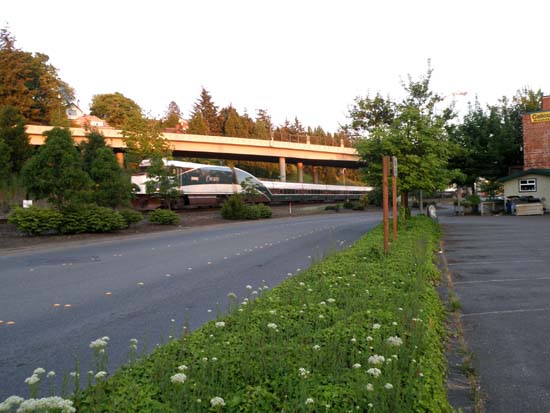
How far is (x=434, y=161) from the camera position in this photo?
17422mm

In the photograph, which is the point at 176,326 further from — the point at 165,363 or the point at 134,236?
the point at 134,236

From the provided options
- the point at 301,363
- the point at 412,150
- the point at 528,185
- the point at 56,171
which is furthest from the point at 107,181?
the point at 528,185

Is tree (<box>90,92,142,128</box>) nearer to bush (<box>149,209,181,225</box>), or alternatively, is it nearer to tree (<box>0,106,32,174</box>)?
tree (<box>0,106,32,174</box>)

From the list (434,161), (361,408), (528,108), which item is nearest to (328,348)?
(361,408)

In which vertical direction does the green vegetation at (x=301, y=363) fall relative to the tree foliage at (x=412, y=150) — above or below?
below

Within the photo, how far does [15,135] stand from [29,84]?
78.2ft

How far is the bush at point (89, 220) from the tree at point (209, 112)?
207ft

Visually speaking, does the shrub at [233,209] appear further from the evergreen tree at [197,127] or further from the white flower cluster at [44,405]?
the evergreen tree at [197,127]

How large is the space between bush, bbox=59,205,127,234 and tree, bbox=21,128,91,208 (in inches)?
24.6

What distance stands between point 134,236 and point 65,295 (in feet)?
45.7

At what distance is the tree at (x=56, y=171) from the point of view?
Result: 20484 mm

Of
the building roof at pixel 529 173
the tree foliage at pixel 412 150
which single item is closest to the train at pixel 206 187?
the tree foliage at pixel 412 150

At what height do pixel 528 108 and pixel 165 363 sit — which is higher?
pixel 528 108

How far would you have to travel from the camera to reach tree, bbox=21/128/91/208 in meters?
20.5
